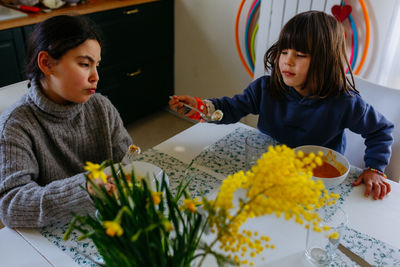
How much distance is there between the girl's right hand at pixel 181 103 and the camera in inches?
49.5

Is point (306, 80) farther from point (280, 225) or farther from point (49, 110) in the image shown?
point (49, 110)

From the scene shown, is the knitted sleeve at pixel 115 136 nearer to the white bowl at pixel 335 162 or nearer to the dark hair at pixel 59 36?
the dark hair at pixel 59 36

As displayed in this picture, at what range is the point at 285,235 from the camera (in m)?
0.89

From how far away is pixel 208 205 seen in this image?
54cm

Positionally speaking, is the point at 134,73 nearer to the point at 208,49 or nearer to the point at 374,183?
the point at 208,49

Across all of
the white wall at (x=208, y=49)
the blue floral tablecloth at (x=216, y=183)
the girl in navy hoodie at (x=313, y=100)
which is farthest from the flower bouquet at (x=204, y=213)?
the white wall at (x=208, y=49)

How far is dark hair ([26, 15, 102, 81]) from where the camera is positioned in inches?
39.9

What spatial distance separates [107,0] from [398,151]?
6.51 feet

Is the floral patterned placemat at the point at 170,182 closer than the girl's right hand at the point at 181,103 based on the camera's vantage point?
Yes

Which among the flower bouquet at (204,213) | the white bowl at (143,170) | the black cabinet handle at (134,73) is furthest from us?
the black cabinet handle at (134,73)

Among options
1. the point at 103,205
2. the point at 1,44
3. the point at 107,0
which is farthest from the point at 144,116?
the point at 103,205

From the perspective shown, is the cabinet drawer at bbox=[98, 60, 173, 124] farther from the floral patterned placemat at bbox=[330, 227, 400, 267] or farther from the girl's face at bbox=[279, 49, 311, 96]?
the floral patterned placemat at bbox=[330, 227, 400, 267]

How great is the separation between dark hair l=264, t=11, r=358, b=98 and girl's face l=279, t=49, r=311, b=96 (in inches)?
0.6

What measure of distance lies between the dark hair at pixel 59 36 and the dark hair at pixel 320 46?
0.63m
